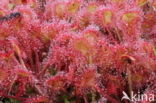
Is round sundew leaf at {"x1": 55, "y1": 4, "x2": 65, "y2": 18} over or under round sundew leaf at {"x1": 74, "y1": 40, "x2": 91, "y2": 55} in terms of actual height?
over

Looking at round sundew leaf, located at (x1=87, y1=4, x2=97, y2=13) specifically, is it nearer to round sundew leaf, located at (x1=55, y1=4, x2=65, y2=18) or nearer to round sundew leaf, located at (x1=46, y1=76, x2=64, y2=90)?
round sundew leaf, located at (x1=55, y1=4, x2=65, y2=18)

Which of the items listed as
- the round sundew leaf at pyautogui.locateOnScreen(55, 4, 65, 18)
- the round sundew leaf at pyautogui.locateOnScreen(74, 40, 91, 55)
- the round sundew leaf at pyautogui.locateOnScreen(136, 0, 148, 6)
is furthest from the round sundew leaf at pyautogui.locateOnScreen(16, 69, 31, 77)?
the round sundew leaf at pyautogui.locateOnScreen(136, 0, 148, 6)

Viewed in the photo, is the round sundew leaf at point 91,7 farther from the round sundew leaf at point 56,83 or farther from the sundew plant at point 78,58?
the round sundew leaf at point 56,83

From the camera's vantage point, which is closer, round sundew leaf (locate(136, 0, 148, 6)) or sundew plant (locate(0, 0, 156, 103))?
sundew plant (locate(0, 0, 156, 103))

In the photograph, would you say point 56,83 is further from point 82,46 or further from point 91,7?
point 91,7

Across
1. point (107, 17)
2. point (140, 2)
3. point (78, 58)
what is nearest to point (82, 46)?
point (78, 58)

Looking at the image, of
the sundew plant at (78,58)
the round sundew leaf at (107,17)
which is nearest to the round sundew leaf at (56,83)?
the sundew plant at (78,58)

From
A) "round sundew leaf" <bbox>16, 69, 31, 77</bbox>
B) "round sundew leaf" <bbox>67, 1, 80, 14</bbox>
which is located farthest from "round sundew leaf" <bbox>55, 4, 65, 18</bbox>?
"round sundew leaf" <bbox>16, 69, 31, 77</bbox>

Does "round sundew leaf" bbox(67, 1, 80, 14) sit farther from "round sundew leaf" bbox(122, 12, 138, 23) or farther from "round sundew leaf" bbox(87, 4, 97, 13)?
"round sundew leaf" bbox(122, 12, 138, 23)

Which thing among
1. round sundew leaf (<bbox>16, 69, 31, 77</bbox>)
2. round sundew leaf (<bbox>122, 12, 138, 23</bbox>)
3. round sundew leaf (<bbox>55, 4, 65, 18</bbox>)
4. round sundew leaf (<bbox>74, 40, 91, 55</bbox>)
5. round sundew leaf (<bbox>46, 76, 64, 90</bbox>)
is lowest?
round sundew leaf (<bbox>46, 76, 64, 90</bbox>)
